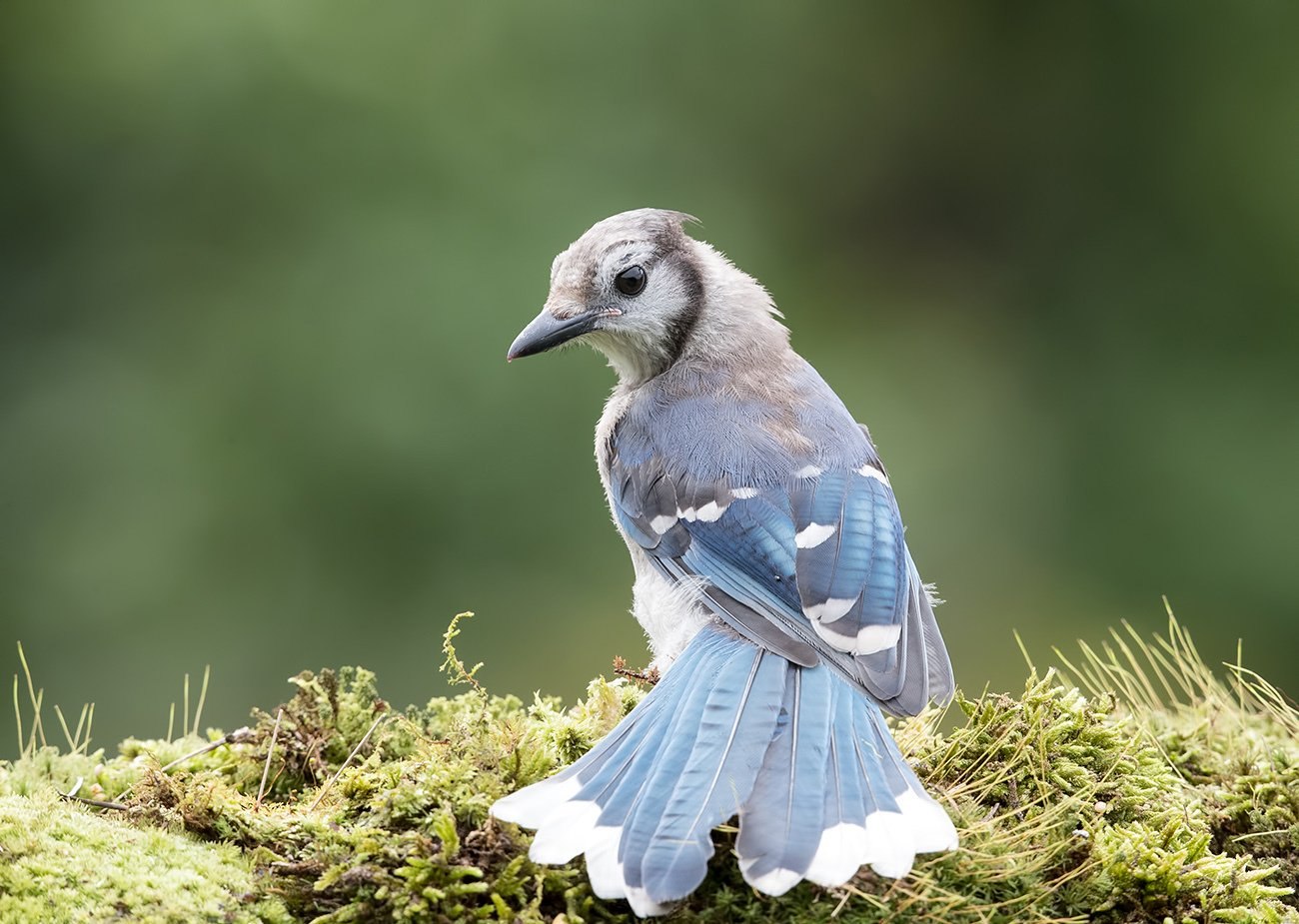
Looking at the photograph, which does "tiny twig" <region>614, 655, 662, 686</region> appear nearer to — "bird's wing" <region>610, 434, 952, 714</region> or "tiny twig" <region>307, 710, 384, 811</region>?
"bird's wing" <region>610, 434, 952, 714</region>

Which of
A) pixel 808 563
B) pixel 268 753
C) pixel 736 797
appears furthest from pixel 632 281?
pixel 736 797

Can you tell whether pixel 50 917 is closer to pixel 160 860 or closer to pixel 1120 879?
pixel 160 860

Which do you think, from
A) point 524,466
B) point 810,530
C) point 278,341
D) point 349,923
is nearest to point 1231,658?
point 524,466

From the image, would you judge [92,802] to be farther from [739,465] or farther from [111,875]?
[739,465]

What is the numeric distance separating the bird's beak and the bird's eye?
0.29 feet

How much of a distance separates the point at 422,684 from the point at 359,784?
2.98 m

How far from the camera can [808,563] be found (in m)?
2.83

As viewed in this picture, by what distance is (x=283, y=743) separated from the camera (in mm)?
2607

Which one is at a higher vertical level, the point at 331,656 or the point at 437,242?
the point at 437,242

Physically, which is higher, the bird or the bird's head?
the bird's head

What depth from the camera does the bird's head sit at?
11.6ft

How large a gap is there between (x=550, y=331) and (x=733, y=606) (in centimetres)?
102

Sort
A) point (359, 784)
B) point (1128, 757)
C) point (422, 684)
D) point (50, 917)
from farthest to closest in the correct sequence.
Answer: point (422, 684) → point (1128, 757) → point (359, 784) → point (50, 917)

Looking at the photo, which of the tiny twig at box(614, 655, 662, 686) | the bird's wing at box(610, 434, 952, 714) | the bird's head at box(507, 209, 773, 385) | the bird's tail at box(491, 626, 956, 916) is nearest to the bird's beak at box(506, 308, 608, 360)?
the bird's head at box(507, 209, 773, 385)
